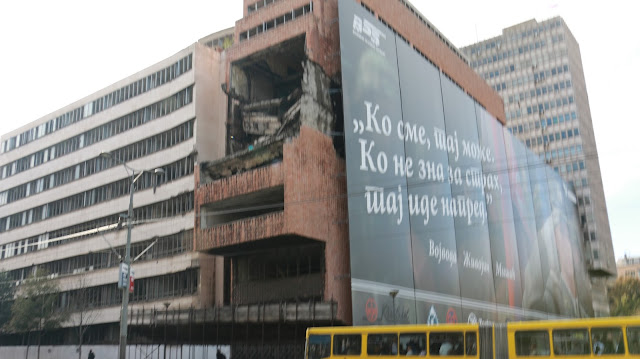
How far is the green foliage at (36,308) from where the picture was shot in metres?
54.0

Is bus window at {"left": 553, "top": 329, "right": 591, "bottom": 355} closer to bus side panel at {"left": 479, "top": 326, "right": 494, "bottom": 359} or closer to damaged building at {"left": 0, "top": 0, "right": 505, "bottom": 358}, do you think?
bus side panel at {"left": 479, "top": 326, "right": 494, "bottom": 359}

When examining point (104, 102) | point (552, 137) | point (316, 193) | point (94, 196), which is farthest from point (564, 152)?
point (316, 193)

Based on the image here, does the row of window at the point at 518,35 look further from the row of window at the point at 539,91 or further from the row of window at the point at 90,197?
the row of window at the point at 90,197

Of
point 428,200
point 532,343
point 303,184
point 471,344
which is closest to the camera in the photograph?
point 532,343

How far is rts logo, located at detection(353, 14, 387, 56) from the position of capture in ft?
143

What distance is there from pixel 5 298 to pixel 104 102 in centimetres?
2280

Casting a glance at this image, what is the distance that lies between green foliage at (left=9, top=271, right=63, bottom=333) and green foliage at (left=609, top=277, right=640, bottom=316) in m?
67.0

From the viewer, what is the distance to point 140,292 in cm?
5147

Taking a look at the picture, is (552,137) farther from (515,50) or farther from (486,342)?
(486,342)

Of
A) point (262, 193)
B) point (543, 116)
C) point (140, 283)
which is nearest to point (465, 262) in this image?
point (262, 193)

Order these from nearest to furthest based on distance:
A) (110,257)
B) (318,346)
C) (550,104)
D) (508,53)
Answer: (318,346) → (110,257) → (550,104) → (508,53)

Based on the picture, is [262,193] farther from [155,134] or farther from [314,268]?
[155,134]

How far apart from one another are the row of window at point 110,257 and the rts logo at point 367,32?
68.4 ft

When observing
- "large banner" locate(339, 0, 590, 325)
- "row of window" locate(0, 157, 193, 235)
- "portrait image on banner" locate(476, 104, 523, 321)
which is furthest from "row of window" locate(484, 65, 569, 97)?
"row of window" locate(0, 157, 193, 235)
